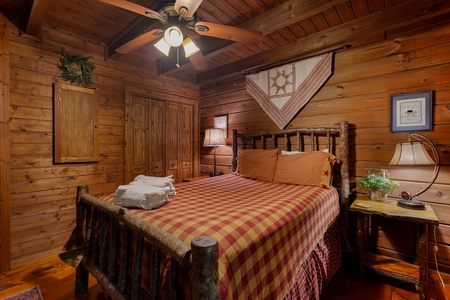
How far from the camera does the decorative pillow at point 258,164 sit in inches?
96.7

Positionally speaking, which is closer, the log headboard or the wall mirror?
the log headboard

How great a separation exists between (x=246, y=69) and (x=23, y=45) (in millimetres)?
2575

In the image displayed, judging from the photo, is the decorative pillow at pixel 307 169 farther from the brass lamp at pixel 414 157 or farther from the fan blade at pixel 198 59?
the fan blade at pixel 198 59

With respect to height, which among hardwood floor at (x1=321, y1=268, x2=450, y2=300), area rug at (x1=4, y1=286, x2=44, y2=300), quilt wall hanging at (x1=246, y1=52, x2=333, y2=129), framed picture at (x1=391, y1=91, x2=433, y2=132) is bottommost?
area rug at (x1=4, y1=286, x2=44, y2=300)

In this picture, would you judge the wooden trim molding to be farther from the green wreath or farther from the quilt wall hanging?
the quilt wall hanging

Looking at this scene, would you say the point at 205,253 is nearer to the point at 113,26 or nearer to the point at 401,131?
the point at 401,131

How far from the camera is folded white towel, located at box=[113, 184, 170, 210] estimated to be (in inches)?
52.1

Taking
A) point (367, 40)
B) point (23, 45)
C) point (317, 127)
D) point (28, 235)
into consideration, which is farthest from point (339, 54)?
point (28, 235)

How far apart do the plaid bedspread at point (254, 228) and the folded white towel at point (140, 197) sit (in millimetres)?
45

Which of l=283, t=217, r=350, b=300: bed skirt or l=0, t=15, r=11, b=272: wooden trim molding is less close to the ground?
l=0, t=15, r=11, b=272: wooden trim molding

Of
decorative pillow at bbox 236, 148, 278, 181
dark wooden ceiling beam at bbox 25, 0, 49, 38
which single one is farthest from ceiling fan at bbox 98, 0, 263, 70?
decorative pillow at bbox 236, 148, 278, 181

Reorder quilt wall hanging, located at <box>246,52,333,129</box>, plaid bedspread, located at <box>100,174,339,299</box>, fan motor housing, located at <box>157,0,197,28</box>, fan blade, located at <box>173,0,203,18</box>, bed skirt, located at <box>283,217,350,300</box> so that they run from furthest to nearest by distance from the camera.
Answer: quilt wall hanging, located at <box>246,52,333,129</box> < fan motor housing, located at <box>157,0,197,28</box> < fan blade, located at <box>173,0,203,18</box> < bed skirt, located at <box>283,217,350,300</box> < plaid bedspread, located at <box>100,174,339,299</box>

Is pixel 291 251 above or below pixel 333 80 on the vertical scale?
below

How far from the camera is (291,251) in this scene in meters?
1.26
